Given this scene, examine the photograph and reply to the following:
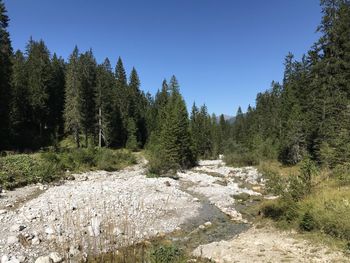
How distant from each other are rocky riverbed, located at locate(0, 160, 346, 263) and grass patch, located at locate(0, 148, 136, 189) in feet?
4.78

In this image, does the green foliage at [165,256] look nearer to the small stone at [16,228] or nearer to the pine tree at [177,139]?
the small stone at [16,228]

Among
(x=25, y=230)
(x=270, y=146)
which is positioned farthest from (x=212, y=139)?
(x=25, y=230)

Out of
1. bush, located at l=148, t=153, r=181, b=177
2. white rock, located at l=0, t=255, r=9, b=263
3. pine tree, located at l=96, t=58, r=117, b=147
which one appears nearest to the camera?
white rock, located at l=0, t=255, r=9, b=263

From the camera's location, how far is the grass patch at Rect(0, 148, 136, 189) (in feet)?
66.4

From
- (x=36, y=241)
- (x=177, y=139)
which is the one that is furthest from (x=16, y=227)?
(x=177, y=139)

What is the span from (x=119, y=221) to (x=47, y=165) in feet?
54.5

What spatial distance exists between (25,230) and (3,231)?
740 mm

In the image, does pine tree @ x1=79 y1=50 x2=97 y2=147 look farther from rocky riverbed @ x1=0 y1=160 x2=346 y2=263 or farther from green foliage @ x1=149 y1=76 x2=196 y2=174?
rocky riverbed @ x1=0 y1=160 x2=346 y2=263

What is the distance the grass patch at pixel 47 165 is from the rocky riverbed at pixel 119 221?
57.4 inches

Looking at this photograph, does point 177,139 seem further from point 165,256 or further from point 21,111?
point 165,256

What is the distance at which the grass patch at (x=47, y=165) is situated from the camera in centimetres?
2023

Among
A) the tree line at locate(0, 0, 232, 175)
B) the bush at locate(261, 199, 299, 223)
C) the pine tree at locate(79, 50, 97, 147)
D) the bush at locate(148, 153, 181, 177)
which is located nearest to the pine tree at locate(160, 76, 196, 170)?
the tree line at locate(0, 0, 232, 175)

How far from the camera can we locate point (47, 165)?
22.9m

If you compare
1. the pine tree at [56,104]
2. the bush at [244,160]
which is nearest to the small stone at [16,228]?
the bush at [244,160]
